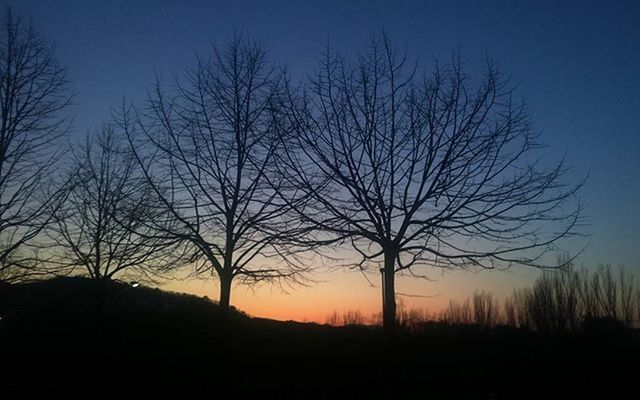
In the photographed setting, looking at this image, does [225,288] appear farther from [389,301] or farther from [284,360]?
[389,301]

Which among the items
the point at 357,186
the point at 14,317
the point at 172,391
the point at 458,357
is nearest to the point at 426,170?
the point at 357,186

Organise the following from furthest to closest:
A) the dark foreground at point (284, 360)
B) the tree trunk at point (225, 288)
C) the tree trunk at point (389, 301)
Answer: the tree trunk at point (225, 288) → the tree trunk at point (389, 301) → the dark foreground at point (284, 360)

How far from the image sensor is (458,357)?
11047 mm

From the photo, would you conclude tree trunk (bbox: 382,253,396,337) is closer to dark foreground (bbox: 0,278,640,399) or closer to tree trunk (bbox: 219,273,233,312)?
dark foreground (bbox: 0,278,640,399)

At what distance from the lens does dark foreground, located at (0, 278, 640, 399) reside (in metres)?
8.75

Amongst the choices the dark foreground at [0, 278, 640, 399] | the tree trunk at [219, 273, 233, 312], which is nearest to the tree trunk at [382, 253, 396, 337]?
the dark foreground at [0, 278, 640, 399]

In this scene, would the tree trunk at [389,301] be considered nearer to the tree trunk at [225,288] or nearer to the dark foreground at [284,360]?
the dark foreground at [284,360]

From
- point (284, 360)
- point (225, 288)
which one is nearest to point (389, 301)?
point (284, 360)

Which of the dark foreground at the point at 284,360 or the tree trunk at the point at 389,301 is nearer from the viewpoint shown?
the dark foreground at the point at 284,360

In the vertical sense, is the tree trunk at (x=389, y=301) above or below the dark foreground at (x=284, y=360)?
above

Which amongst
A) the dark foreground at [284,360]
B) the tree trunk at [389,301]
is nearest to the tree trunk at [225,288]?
the dark foreground at [284,360]

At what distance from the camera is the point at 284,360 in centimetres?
1052

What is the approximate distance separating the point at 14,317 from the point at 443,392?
1203 centimetres

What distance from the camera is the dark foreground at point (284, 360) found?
875 cm
